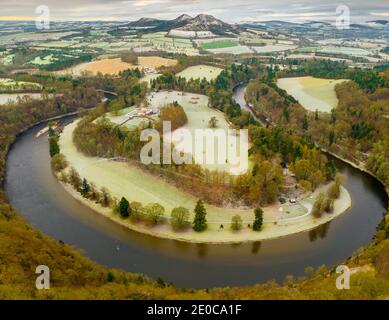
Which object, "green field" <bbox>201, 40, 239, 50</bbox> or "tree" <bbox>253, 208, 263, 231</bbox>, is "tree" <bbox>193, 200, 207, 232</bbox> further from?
"green field" <bbox>201, 40, 239, 50</bbox>

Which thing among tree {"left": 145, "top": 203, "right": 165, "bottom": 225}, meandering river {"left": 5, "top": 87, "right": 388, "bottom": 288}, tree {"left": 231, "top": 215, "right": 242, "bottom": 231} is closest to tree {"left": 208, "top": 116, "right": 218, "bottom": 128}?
meandering river {"left": 5, "top": 87, "right": 388, "bottom": 288}

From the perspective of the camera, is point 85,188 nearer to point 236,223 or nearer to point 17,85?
point 236,223

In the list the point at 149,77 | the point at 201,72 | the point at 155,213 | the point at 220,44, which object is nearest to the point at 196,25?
the point at 220,44

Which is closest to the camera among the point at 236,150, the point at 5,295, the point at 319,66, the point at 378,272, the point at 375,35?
the point at 5,295

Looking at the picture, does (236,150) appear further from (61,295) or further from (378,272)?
(61,295)

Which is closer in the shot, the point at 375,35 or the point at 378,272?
the point at 378,272

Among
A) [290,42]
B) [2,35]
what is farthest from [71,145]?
[2,35]
